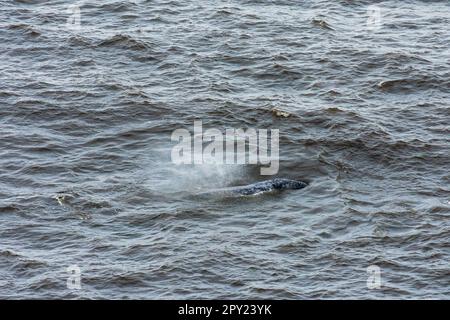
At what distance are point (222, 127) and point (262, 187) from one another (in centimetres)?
488

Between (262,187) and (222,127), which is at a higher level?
(222,127)

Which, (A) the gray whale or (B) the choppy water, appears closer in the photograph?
(B) the choppy water

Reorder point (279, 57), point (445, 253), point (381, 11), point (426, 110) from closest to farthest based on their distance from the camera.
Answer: point (445, 253) < point (426, 110) < point (279, 57) < point (381, 11)

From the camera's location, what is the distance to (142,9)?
41562mm

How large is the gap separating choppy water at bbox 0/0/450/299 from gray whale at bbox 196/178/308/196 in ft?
1.07

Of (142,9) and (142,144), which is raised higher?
(142,9)

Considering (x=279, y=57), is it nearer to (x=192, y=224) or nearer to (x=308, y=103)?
(x=308, y=103)

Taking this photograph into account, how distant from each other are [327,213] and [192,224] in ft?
11.6

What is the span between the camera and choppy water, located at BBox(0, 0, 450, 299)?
78.6ft

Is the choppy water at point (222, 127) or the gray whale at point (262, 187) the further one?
the gray whale at point (262, 187)

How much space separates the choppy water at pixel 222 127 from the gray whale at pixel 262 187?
33cm

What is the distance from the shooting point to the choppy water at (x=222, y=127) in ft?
78.6

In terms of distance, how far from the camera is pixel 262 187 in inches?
1083

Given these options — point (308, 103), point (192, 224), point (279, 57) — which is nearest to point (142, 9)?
point (279, 57)
